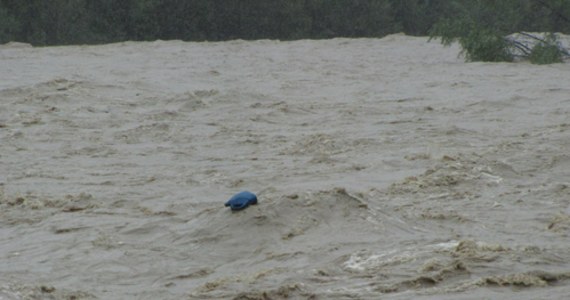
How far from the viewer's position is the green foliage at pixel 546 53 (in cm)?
1791

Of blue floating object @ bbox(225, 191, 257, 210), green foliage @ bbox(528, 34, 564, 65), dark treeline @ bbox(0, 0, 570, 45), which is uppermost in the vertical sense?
blue floating object @ bbox(225, 191, 257, 210)

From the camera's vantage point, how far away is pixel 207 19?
35438 millimetres

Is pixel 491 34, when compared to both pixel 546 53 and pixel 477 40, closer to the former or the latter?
pixel 477 40

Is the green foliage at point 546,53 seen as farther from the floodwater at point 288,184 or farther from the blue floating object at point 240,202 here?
the blue floating object at point 240,202

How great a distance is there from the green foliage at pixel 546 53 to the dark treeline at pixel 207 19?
47.6 feet

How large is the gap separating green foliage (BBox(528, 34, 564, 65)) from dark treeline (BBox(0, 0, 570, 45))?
14506 millimetres

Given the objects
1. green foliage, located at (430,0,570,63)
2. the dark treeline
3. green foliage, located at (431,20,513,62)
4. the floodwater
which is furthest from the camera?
the dark treeline

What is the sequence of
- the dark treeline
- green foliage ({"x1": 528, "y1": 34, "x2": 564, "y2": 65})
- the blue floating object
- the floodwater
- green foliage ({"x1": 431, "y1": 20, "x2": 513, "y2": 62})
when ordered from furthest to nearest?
the dark treeline < green foliage ({"x1": 431, "y1": 20, "x2": 513, "y2": 62}) < green foliage ({"x1": 528, "y1": 34, "x2": 564, "y2": 65}) < the blue floating object < the floodwater

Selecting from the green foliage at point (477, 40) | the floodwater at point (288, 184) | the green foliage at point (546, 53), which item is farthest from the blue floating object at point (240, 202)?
the green foliage at point (477, 40)

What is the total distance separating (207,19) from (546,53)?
1858cm

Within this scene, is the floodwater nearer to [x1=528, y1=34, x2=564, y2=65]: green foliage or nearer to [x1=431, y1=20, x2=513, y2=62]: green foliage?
[x1=528, y1=34, x2=564, y2=65]: green foliage

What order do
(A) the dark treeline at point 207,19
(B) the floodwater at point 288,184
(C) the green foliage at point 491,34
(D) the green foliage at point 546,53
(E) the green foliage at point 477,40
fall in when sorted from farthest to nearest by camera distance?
(A) the dark treeline at point 207,19, (E) the green foliage at point 477,40, (C) the green foliage at point 491,34, (D) the green foliage at point 546,53, (B) the floodwater at point 288,184

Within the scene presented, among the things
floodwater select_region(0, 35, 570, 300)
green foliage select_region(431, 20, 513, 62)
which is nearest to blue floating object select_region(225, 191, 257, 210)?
floodwater select_region(0, 35, 570, 300)

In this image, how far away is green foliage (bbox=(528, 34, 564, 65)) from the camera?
58.7 feet
